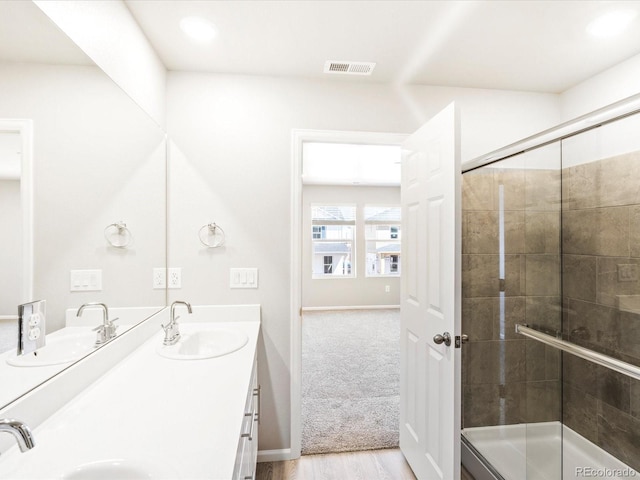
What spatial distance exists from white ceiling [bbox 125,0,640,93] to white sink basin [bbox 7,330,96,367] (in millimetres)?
1470

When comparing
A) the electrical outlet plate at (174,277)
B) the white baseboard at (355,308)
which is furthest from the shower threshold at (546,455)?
the white baseboard at (355,308)

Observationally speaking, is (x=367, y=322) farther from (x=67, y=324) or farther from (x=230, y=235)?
(x=67, y=324)

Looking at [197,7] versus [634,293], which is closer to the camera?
[197,7]

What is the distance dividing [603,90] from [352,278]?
483 cm

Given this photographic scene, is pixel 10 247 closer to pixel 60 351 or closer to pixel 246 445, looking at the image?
pixel 60 351

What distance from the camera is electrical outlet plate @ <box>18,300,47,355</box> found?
913 mm

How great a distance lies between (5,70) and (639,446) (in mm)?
3090

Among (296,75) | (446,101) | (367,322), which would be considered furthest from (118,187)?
(367,322)

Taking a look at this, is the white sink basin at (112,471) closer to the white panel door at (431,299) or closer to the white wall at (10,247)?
the white wall at (10,247)

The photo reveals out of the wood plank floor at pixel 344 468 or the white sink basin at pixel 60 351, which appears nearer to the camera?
the white sink basin at pixel 60 351

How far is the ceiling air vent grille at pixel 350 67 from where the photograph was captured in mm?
1942

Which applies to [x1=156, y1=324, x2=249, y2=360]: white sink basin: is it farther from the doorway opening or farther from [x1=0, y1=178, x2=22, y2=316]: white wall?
[x1=0, y1=178, x2=22, y2=316]: white wall

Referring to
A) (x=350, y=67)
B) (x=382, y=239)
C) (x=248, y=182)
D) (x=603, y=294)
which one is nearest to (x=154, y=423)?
(x=248, y=182)

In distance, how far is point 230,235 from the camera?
207 cm
